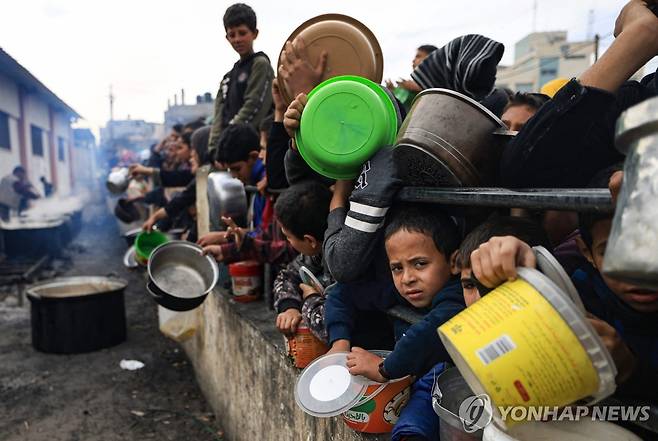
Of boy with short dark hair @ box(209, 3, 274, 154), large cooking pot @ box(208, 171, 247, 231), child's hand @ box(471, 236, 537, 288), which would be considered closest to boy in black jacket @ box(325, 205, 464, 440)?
child's hand @ box(471, 236, 537, 288)

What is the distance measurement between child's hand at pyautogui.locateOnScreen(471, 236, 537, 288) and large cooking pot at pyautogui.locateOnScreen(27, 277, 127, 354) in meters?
5.91

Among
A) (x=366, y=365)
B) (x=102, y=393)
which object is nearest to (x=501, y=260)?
(x=366, y=365)

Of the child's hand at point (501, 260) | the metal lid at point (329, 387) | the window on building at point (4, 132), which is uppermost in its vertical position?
the window on building at point (4, 132)

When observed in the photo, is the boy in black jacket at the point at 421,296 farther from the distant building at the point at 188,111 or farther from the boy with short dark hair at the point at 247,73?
the distant building at the point at 188,111

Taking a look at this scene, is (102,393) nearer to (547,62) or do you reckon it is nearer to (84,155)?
(84,155)

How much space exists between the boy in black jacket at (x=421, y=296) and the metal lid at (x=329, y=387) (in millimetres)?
70

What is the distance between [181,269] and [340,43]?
2571 mm

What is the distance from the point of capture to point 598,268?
1.28m

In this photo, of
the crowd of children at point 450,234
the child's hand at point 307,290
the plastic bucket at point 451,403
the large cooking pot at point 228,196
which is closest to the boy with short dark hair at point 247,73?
the large cooking pot at point 228,196

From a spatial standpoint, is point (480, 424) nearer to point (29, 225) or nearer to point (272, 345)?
point (272, 345)

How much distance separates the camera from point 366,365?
1.74 meters

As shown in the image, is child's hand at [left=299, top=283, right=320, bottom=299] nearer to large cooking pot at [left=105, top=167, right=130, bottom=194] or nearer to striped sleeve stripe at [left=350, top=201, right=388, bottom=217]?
striped sleeve stripe at [left=350, top=201, right=388, bottom=217]

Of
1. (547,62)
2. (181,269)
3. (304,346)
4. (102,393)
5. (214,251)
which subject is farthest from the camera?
(547,62)

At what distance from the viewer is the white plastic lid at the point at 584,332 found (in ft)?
3.03
